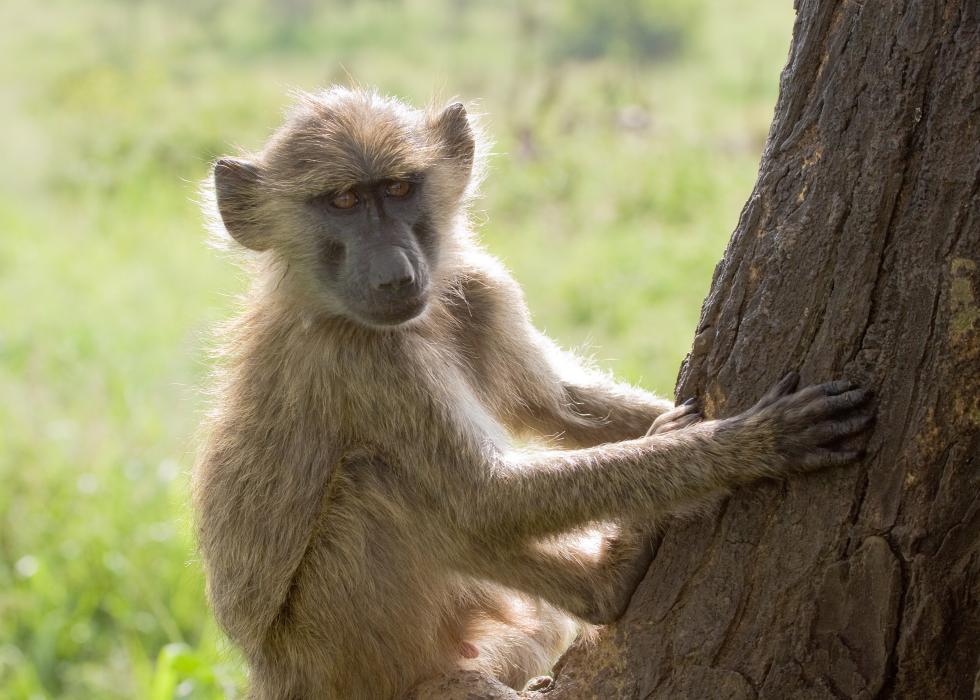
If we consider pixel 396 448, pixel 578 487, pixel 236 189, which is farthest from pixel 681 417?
pixel 236 189

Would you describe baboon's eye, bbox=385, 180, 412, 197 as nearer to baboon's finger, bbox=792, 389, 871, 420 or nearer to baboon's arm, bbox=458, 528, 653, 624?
baboon's arm, bbox=458, 528, 653, 624

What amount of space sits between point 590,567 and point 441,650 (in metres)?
0.62

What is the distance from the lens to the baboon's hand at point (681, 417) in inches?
124

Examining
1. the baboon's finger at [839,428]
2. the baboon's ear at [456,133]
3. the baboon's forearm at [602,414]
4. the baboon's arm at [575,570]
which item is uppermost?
the baboon's ear at [456,133]

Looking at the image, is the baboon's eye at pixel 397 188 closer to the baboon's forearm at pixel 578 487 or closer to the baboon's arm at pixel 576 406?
the baboon's arm at pixel 576 406

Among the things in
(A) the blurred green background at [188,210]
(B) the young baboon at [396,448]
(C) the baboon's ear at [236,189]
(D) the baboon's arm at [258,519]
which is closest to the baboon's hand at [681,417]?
(B) the young baboon at [396,448]

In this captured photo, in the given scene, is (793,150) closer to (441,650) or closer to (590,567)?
(590,567)

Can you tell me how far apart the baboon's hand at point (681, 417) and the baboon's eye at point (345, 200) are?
51.1 inches

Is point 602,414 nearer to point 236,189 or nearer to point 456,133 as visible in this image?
point 456,133

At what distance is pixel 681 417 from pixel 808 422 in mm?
587

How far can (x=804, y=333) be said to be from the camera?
8.88ft

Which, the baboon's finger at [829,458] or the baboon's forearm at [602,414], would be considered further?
the baboon's forearm at [602,414]

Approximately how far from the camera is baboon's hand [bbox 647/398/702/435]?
3.15 m

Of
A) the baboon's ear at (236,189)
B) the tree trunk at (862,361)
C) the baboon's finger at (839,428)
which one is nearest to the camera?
the tree trunk at (862,361)
